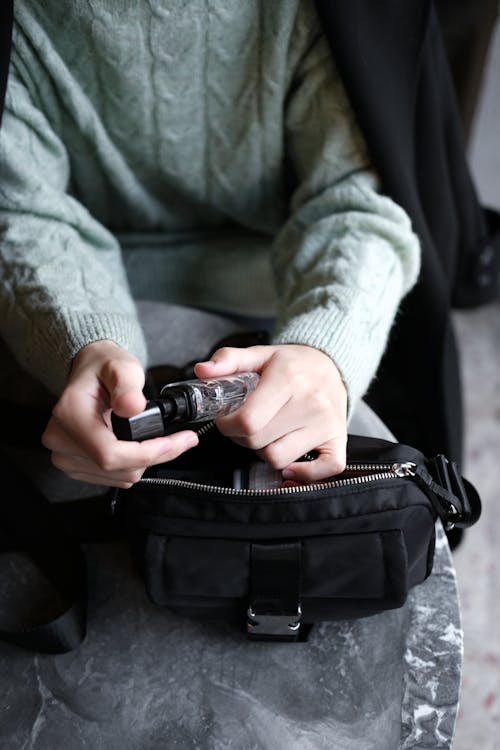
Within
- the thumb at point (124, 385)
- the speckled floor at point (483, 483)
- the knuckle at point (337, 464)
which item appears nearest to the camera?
the thumb at point (124, 385)

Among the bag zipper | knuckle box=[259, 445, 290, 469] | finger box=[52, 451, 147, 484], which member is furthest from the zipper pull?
finger box=[52, 451, 147, 484]

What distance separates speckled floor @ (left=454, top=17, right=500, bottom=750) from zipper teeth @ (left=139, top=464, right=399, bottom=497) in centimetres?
81

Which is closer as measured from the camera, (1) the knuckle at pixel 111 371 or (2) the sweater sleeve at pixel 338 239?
(1) the knuckle at pixel 111 371

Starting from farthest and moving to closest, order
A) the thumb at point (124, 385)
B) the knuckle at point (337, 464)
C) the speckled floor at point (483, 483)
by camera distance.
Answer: the speckled floor at point (483, 483), the knuckle at point (337, 464), the thumb at point (124, 385)

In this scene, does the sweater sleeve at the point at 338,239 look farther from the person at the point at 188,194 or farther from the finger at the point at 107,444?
the finger at the point at 107,444

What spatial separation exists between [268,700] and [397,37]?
70cm

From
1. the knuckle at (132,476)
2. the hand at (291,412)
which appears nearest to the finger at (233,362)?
the hand at (291,412)

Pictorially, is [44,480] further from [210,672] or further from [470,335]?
[470,335]

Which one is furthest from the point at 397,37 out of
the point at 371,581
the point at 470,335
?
the point at 470,335

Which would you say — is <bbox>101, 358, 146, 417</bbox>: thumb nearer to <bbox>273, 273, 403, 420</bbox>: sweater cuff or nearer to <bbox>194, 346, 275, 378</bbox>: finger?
<bbox>194, 346, 275, 378</bbox>: finger

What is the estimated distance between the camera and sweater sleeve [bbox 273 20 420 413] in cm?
73

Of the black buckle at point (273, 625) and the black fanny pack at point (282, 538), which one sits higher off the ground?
the black fanny pack at point (282, 538)

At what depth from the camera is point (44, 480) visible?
2.68 feet

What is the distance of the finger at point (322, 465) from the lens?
648 mm
